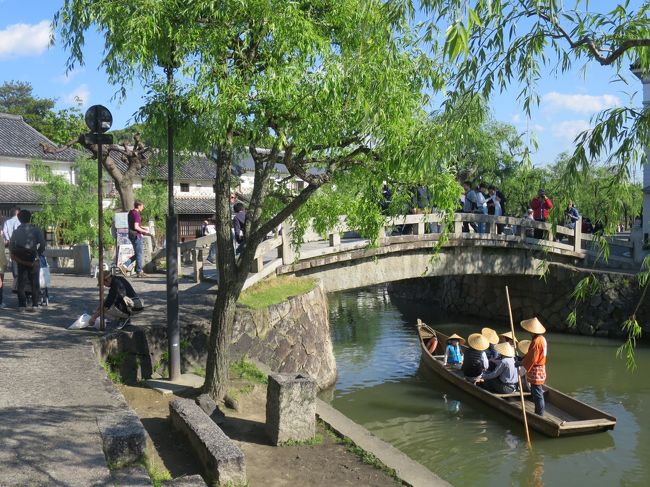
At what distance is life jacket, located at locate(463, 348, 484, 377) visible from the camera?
1284 centimetres

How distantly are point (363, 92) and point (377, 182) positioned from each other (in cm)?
133

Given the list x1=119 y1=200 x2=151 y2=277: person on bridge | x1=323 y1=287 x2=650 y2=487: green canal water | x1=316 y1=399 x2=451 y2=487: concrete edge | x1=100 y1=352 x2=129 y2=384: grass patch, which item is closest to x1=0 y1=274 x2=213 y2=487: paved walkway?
x1=100 y1=352 x2=129 y2=384: grass patch

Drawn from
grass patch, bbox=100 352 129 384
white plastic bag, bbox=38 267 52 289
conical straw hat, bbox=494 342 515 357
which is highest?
white plastic bag, bbox=38 267 52 289

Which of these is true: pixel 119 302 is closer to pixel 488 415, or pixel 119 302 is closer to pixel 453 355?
pixel 488 415

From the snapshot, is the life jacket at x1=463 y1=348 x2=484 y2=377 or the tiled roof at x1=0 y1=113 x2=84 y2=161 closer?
the life jacket at x1=463 y1=348 x2=484 y2=377

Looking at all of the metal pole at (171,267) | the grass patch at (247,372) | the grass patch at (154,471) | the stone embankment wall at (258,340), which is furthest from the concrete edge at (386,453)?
the grass patch at (154,471)

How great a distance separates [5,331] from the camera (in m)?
9.69

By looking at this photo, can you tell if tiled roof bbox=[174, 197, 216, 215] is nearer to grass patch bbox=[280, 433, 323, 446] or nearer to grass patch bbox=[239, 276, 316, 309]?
grass patch bbox=[239, 276, 316, 309]

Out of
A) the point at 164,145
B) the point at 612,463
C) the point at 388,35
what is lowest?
the point at 612,463

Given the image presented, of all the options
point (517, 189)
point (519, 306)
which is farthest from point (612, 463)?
point (517, 189)

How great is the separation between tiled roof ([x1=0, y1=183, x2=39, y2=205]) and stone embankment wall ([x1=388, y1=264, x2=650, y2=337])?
19774 millimetres

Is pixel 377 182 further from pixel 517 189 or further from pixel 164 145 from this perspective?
pixel 517 189

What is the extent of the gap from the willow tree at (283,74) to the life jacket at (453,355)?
22.4ft

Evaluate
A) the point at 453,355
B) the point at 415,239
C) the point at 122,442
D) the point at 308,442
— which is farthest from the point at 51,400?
the point at 415,239
